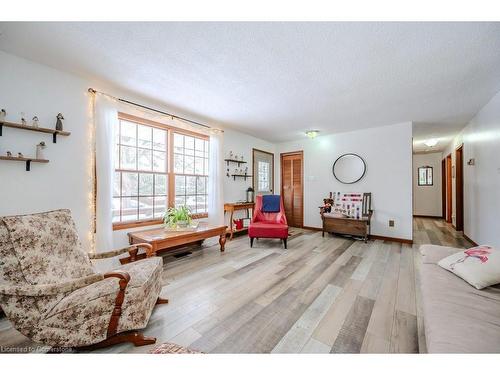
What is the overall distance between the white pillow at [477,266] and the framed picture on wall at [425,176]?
271 inches

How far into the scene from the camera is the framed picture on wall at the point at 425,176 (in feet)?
22.5

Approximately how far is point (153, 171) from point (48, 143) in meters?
1.21

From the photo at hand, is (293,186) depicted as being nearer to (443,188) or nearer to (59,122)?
(59,122)

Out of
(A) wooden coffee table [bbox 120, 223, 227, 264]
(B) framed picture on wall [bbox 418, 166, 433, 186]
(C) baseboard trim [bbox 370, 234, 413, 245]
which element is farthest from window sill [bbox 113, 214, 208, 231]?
(B) framed picture on wall [bbox 418, 166, 433, 186]

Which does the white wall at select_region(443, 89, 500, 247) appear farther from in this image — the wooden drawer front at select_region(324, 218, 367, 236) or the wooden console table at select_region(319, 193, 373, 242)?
the wooden drawer front at select_region(324, 218, 367, 236)

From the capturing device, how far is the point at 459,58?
6.24 ft

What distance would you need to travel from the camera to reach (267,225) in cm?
Result: 362

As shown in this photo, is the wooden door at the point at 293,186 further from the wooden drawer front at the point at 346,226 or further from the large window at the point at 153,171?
the large window at the point at 153,171

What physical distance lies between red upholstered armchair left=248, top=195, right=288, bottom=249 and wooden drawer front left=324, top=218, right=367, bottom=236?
1.17 meters

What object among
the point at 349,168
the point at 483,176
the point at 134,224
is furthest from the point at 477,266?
the point at 134,224

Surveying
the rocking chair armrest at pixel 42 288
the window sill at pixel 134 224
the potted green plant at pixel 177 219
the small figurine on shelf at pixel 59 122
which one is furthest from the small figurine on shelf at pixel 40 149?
the potted green plant at pixel 177 219

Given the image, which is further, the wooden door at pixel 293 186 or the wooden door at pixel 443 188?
the wooden door at pixel 443 188

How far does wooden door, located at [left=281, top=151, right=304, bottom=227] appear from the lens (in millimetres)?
5383

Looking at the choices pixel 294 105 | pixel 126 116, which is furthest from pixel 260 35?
pixel 126 116
